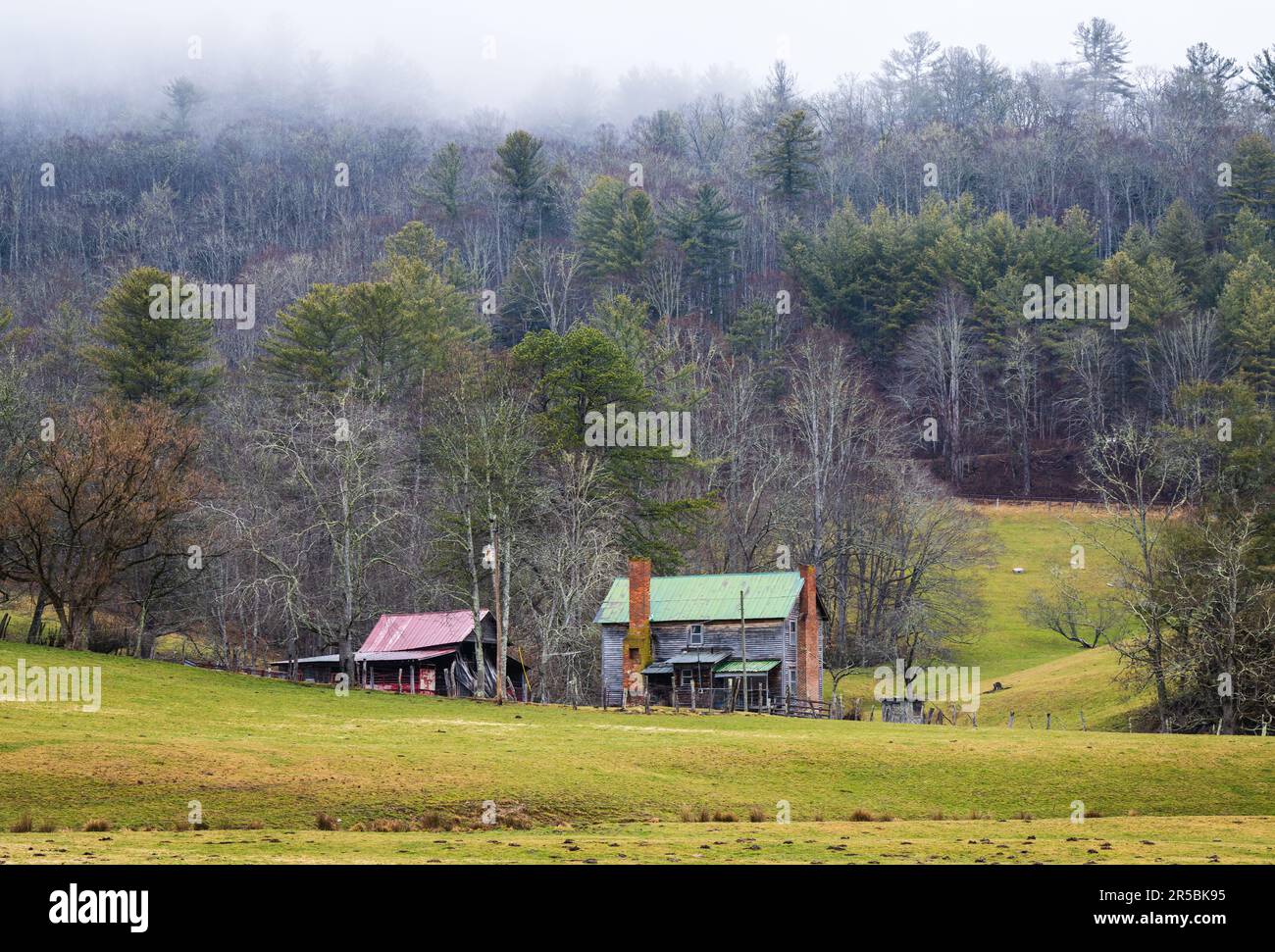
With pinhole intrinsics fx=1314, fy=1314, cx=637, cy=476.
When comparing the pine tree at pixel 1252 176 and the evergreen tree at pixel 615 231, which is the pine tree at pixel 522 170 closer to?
the evergreen tree at pixel 615 231

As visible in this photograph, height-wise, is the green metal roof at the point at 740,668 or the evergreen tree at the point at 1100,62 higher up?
the evergreen tree at the point at 1100,62

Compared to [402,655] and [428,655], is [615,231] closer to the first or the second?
[402,655]

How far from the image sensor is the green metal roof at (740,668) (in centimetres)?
6209

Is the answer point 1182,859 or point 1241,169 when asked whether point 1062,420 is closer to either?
point 1241,169

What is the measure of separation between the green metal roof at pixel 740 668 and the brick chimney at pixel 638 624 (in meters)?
4.11

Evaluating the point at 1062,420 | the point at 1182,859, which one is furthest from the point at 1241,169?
the point at 1182,859

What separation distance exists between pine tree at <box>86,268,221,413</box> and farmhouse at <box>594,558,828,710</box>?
33.0 meters

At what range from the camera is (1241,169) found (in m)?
122

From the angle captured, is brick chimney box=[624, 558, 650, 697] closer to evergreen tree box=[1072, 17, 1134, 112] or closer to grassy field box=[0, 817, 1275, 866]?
grassy field box=[0, 817, 1275, 866]

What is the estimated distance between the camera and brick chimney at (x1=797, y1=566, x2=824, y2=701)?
6550 cm

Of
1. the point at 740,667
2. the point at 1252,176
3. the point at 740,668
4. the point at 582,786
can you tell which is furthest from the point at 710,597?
the point at 1252,176

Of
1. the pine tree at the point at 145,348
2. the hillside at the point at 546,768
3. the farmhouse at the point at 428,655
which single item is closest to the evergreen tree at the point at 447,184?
the pine tree at the point at 145,348

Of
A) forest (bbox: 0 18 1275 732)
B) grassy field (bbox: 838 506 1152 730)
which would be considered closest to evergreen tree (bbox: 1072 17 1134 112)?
→ forest (bbox: 0 18 1275 732)
